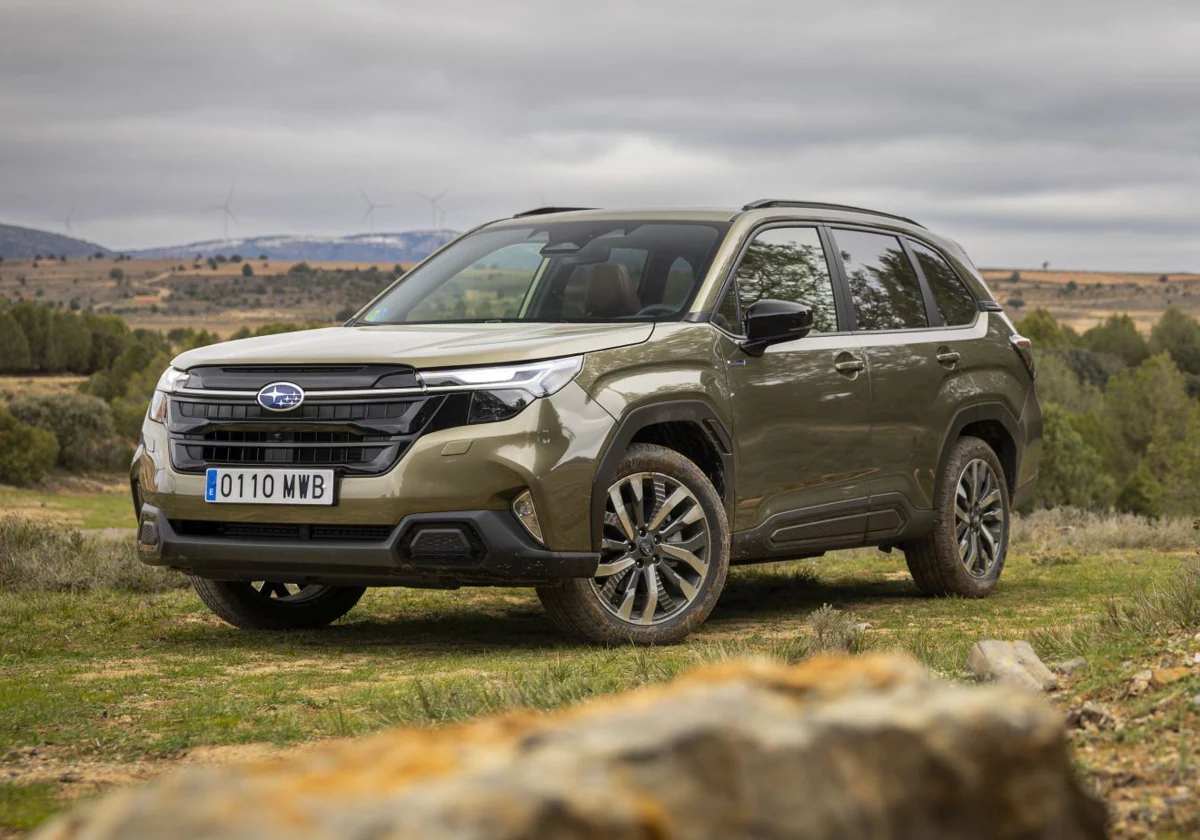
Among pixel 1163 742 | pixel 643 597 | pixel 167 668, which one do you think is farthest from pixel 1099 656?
pixel 167 668

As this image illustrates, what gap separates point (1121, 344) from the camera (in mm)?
87375

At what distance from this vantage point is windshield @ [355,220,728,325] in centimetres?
730

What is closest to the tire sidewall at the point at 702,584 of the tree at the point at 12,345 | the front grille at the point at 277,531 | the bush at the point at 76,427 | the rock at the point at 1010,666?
the front grille at the point at 277,531

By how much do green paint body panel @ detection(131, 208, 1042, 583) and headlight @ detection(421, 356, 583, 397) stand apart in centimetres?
4

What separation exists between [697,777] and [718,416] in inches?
202

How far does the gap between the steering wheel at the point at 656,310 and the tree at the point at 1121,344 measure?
84394 millimetres

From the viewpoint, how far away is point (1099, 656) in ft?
17.0

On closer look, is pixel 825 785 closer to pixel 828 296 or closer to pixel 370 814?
pixel 370 814

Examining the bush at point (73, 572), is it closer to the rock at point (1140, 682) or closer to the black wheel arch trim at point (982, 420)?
the black wheel arch trim at point (982, 420)

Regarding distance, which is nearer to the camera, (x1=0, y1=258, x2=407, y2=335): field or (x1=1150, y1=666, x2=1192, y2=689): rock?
(x1=1150, y1=666, x2=1192, y2=689): rock

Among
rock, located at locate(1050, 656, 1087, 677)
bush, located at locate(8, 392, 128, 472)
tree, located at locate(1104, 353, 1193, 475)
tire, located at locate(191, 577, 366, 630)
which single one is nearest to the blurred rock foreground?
rock, located at locate(1050, 656, 1087, 677)

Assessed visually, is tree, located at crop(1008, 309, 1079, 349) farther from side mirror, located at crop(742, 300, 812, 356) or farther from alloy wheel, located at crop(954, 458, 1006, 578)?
side mirror, located at crop(742, 300, 812, 356)

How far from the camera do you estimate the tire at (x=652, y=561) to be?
6.51 metres

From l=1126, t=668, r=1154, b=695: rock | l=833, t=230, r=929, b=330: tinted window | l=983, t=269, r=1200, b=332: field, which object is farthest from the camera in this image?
l=983, t=269, r=1200, b=332: field
